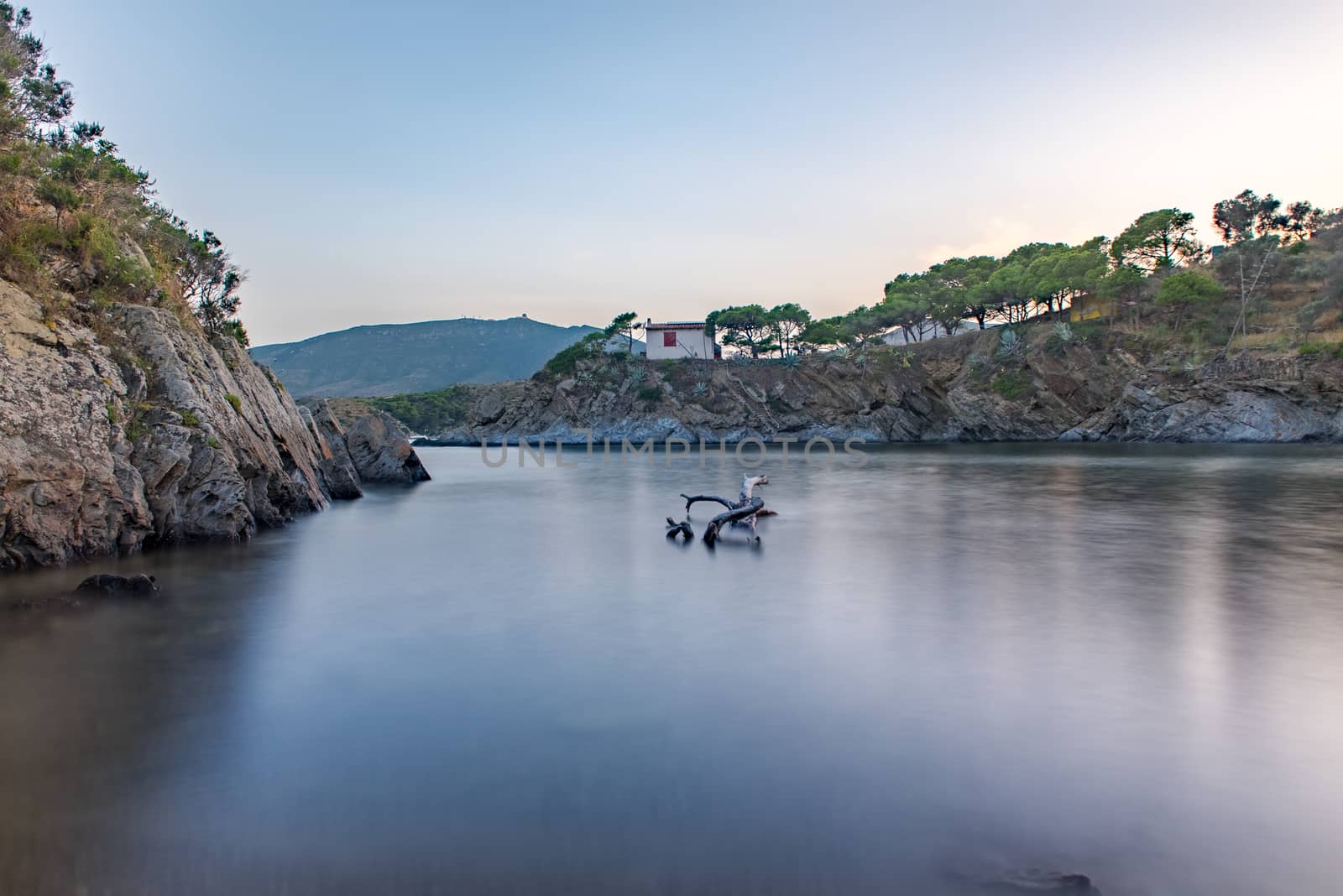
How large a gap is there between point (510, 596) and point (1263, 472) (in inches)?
1455

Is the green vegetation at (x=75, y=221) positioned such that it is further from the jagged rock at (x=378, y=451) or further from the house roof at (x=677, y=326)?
the house roof at (x=677, y=326)

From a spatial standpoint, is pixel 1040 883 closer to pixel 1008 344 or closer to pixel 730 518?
pixel 730 518

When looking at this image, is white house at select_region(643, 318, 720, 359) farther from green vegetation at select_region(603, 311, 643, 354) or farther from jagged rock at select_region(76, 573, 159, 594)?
jagged rock at select_region(76, 573, 159, 594)

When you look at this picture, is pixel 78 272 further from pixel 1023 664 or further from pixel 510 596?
pixel 1023 664

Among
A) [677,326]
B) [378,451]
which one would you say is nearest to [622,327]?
[677,326]

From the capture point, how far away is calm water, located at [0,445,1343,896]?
4.82 m

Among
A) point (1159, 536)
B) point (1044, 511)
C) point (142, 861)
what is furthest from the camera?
point (1044, 511)

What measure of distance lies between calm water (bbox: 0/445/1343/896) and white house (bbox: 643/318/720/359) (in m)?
82.6

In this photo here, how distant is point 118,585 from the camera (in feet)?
37.2

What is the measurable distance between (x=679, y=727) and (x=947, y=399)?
7994 cm

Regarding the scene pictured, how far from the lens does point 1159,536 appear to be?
1894cm

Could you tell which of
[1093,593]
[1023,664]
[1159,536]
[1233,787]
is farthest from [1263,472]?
[1233,787]

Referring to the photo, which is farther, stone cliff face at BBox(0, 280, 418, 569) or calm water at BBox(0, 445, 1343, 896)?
stone cliff face at BBox(0, 280, 418, 569)

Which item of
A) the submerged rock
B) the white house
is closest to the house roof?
the white house
